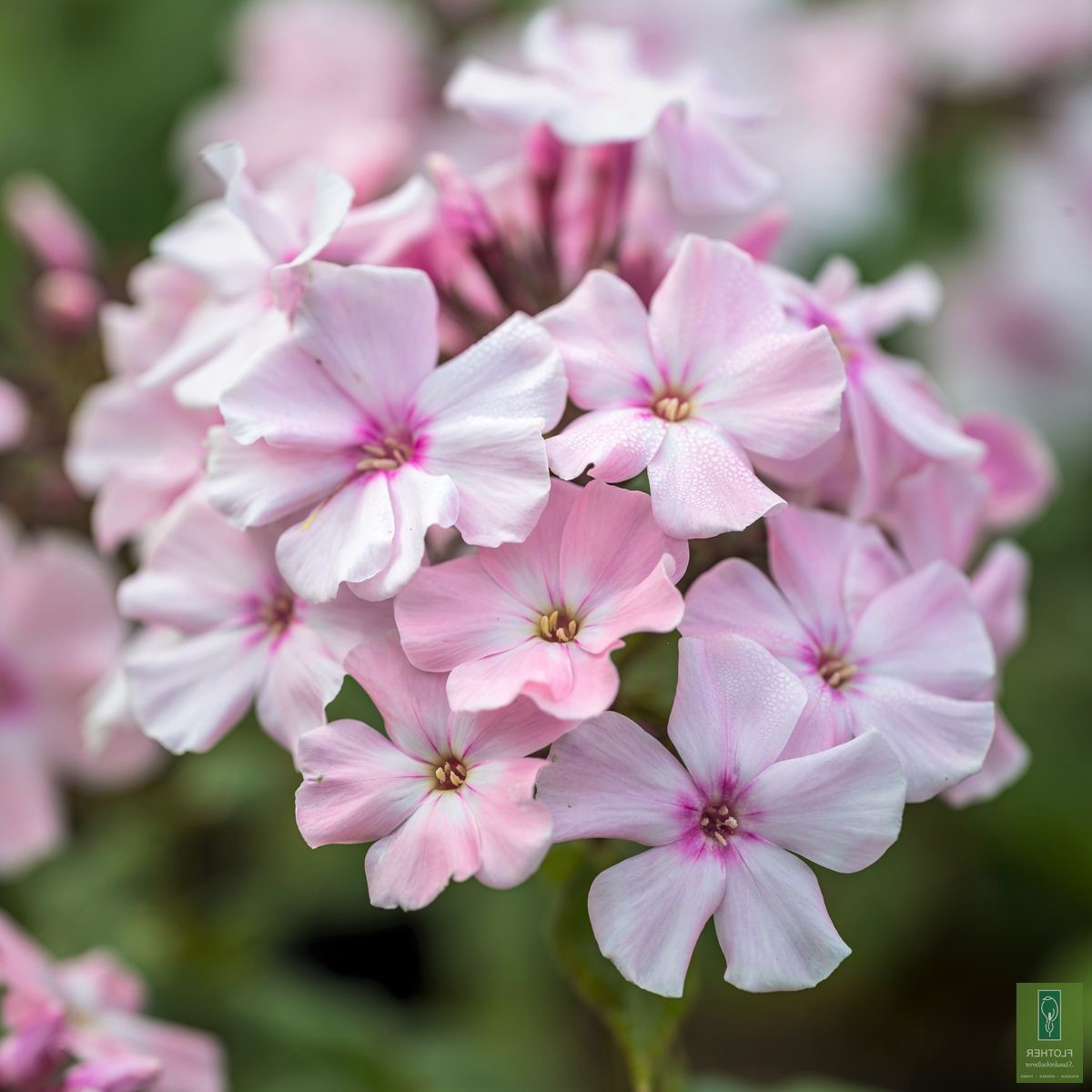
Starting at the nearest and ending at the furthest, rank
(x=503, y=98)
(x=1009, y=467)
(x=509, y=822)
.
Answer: (x=509, y=822) < (x=503, y=98) < (x=1009, y=467)

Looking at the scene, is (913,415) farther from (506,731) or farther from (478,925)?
(478,925)

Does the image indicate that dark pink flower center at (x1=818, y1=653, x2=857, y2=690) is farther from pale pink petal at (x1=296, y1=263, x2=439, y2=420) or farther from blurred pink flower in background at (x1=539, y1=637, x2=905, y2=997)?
pale pink petal at (x1=296, y1=263, x2=439, y2=420)

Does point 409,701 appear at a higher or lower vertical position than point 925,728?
higher

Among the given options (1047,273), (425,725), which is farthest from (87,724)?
(1047,273)

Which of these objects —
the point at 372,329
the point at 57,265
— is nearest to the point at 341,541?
the point at 372,329

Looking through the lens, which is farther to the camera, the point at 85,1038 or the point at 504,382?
the point at 85,1038

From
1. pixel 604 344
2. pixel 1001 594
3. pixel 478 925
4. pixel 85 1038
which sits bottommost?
pixel 478 925

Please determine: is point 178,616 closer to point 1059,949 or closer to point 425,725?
point 425,725

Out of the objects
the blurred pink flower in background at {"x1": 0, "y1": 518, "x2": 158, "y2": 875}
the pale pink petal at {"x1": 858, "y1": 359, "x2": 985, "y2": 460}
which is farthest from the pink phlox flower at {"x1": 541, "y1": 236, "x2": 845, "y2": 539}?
the blurred pink flower in background at {"x1": 0, "y1": 518, "x2": 158, "y2": 875}

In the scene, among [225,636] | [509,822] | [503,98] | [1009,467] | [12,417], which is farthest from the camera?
[12,417]
